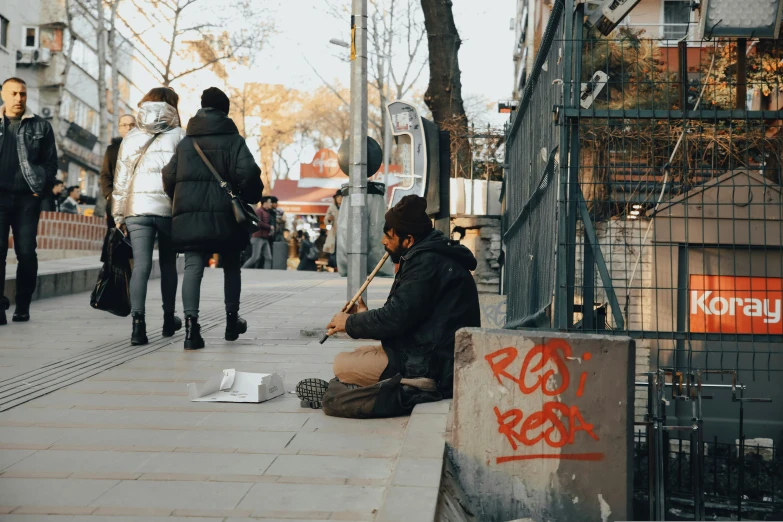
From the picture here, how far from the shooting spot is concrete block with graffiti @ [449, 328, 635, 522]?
173 inches

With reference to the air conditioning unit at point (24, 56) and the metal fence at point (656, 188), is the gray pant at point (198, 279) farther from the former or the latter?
the air conditioning unit at point (24, 56)

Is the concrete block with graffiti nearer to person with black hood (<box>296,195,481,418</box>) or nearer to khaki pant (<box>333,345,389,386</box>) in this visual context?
person with black hood (<box>296,195,481,418</box>)

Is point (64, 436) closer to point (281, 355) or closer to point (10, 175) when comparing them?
point (281, 355)

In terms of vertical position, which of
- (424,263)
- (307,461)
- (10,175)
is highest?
(10,175)

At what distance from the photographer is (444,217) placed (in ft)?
30.4

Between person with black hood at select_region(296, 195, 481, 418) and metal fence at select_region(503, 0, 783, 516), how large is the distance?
602mm

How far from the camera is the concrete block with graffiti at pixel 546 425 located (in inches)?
173

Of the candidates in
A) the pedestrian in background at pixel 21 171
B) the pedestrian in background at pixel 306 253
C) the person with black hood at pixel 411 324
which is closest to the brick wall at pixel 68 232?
the pedestrian in background at pixel 306 253

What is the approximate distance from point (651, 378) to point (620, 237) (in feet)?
5.18

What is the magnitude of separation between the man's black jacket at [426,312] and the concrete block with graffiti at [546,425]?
2.45ft

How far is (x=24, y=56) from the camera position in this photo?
1812 inches

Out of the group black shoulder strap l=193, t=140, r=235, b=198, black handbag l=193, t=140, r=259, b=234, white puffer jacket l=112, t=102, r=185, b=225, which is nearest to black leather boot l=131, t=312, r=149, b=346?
white puffer jacket l=112, t=102, r=185, b=225

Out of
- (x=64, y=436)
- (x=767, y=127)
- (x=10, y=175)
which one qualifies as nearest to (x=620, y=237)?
(x=767, y=127)

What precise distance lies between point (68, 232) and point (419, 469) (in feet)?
58.6
